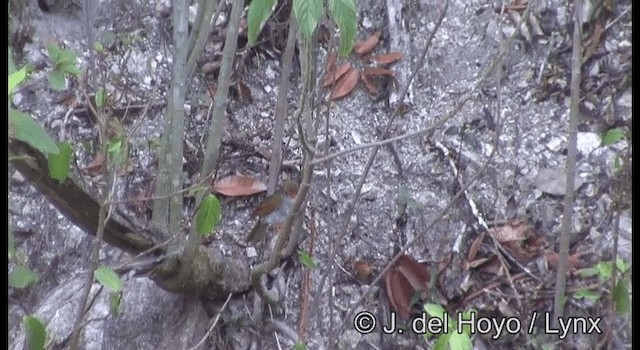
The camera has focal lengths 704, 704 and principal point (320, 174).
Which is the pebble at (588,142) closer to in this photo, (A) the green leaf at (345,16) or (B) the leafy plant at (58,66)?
(A) the green leaf at (345,16)

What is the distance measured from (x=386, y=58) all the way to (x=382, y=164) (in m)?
0.31

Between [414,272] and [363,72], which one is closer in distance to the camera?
[414,272]

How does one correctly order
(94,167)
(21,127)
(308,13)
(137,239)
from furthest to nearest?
1. (94,167)
2. (137,239)
3. (308,13)
4. (21,127)

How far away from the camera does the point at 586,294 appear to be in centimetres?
128

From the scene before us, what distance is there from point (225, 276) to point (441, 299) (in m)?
0.45

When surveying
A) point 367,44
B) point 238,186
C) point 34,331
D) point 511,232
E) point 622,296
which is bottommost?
point 34,331

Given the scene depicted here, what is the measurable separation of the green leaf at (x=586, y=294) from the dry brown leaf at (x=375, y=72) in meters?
0.73

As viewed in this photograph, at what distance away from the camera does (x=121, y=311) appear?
4.55 ft

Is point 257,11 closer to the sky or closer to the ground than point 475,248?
closer to the sky

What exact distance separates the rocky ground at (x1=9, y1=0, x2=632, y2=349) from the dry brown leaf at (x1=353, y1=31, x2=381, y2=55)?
2 cm

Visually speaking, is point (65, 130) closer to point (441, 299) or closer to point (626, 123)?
point (441, 299)

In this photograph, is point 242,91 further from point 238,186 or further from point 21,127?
point 21,127

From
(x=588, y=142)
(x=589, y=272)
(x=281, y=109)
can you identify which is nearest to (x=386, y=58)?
(x=281, y=109)

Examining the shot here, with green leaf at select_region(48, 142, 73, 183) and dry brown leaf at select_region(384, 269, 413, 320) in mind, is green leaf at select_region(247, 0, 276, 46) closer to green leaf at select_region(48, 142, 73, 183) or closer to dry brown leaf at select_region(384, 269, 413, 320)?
green leaf at select_region(48, 142, 73, 183)
